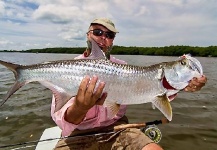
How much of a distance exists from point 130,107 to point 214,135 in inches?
145

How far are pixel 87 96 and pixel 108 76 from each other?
1.09 feet

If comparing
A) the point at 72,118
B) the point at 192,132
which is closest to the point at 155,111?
the point at 192,132

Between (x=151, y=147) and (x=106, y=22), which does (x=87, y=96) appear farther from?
(x=106, y=22)

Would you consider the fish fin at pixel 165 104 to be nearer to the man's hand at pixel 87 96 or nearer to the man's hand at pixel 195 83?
the man's hand at pixel 195 83

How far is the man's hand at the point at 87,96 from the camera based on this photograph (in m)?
2.84

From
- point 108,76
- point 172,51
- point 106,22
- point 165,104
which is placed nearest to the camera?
point 108,76

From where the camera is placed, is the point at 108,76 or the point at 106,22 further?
the point at 106,22

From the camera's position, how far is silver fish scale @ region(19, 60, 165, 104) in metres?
2.86

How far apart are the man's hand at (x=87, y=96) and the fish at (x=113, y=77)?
0.19 feet

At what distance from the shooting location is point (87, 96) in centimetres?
292

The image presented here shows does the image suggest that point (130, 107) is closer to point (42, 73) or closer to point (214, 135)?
point (214, 135)

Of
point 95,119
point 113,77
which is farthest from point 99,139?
point 113,77

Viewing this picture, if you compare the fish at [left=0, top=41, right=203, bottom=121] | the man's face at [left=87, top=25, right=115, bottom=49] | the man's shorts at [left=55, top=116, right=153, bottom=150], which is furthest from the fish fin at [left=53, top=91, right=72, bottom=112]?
the man's face at [left=87, top=25, right=115, bottom=49]

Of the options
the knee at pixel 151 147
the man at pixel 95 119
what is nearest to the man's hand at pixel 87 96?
the man at pixel 95 119
